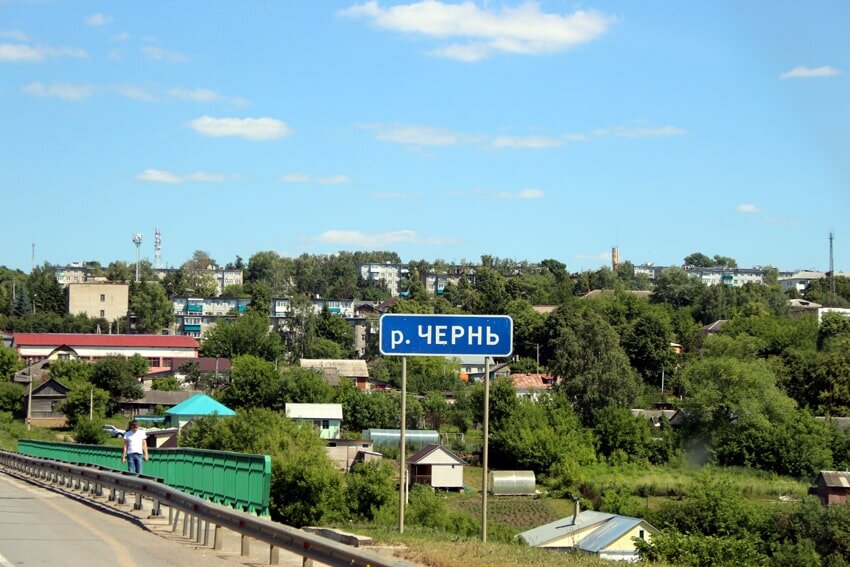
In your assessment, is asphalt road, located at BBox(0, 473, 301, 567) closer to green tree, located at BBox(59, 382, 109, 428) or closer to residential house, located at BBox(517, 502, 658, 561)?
residential house, located at BBox(517, 502, 658, 561)

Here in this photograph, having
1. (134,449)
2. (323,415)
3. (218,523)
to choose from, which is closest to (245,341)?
→ (323,415)

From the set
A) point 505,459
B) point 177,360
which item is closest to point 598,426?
point 505,459

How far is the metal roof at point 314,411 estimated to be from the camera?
8619 cm

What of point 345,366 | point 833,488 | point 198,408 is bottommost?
point 833,488

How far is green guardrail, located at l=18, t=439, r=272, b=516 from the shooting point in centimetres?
1591

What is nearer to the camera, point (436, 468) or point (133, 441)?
point (133, 441)

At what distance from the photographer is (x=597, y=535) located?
4728 centimetres

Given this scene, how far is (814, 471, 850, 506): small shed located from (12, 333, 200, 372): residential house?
260ft

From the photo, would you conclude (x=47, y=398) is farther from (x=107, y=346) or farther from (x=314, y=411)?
(x=107, y=346)

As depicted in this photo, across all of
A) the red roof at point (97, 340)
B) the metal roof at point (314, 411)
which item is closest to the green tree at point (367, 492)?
the metal roof at point (314, 411)

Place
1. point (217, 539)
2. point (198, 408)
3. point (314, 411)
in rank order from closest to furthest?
1. point (217, 539)
2. point (198, 408)
3. point (314, 411)

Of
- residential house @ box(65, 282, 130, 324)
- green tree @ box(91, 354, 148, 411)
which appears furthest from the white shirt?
residential house @ box(65, 282, 130, 324)

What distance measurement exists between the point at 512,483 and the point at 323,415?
19185 mm

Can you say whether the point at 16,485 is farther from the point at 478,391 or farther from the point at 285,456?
the point at 478,391
